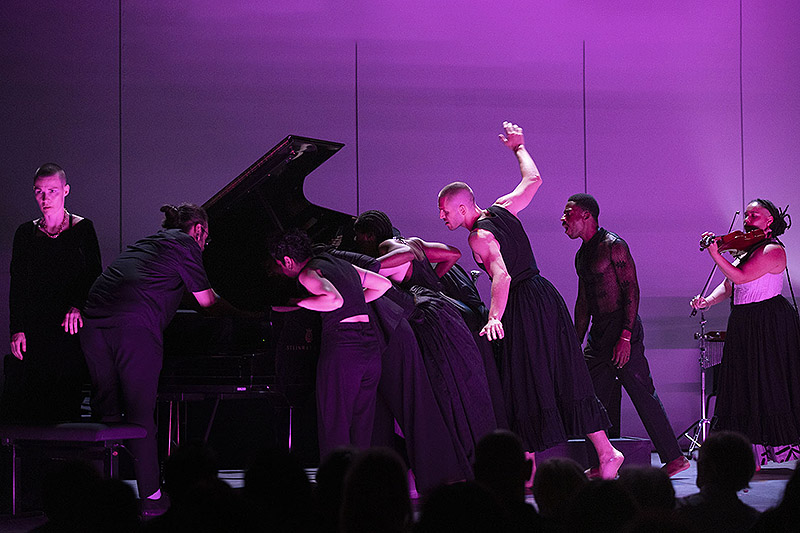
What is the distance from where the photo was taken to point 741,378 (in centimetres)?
555

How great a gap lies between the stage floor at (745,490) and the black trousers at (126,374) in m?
0.55

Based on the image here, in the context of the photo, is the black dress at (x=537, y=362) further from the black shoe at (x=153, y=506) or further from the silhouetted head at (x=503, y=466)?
the silhouetted head at (x=503, y=466)

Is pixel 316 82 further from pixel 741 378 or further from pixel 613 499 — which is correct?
pixel 613 499

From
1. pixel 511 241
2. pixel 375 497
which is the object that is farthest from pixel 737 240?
pixel 375 497

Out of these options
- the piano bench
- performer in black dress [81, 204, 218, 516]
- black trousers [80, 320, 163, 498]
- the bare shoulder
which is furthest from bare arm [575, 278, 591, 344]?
the piano bench

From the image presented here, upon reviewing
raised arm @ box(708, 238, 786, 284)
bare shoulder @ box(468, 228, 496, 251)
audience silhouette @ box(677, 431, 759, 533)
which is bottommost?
audience silhouette @ box(677, 431, 759, 533)

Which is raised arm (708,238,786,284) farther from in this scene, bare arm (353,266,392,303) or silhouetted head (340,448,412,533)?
silhouetted head (340,448,412,533)

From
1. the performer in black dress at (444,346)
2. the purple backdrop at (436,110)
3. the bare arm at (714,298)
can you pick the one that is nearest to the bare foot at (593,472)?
the performer in black dress at (444,346)

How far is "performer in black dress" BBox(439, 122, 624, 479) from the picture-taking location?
4.75 meters

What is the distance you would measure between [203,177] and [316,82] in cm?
123

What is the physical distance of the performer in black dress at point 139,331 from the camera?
14.3ft

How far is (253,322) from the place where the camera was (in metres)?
4.82

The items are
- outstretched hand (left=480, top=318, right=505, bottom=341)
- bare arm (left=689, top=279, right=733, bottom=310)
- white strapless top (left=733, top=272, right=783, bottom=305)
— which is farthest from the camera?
bare arm (left=689, top=279, right=733, bottom=310)

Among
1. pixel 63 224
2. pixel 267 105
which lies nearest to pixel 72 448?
pixel 63 224
